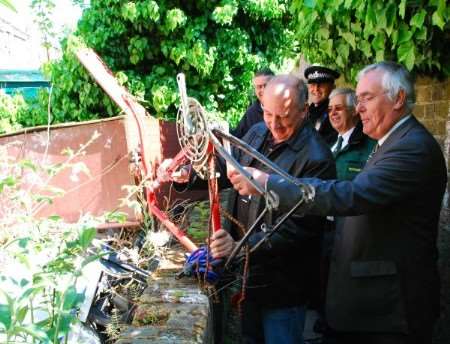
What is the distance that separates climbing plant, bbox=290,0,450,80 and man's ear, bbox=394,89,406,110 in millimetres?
533

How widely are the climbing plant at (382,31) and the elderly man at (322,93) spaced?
11.4 inches

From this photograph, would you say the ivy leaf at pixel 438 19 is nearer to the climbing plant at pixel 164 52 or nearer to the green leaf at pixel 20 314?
the green leaf at pixel 20 314

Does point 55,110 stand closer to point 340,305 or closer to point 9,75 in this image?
point 340,305

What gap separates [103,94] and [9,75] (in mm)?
12325

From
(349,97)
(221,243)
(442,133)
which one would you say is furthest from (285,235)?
(349,97)

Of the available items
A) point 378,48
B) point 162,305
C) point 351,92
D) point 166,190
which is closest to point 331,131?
point 351,92

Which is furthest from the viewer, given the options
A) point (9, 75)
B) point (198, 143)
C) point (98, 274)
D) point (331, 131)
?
point (9, 75)

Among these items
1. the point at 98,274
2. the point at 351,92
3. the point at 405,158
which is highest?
the point at 351,92

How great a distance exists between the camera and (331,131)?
451 centimetres

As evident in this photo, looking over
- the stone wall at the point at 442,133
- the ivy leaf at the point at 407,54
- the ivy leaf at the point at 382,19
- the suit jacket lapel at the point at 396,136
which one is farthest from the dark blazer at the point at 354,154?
the suit jacket lapel at the point at 396,136

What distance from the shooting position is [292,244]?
258 centimetres

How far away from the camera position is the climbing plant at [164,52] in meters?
Result: 6.71

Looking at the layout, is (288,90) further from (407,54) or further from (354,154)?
(354,154)

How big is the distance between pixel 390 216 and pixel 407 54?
119cm
